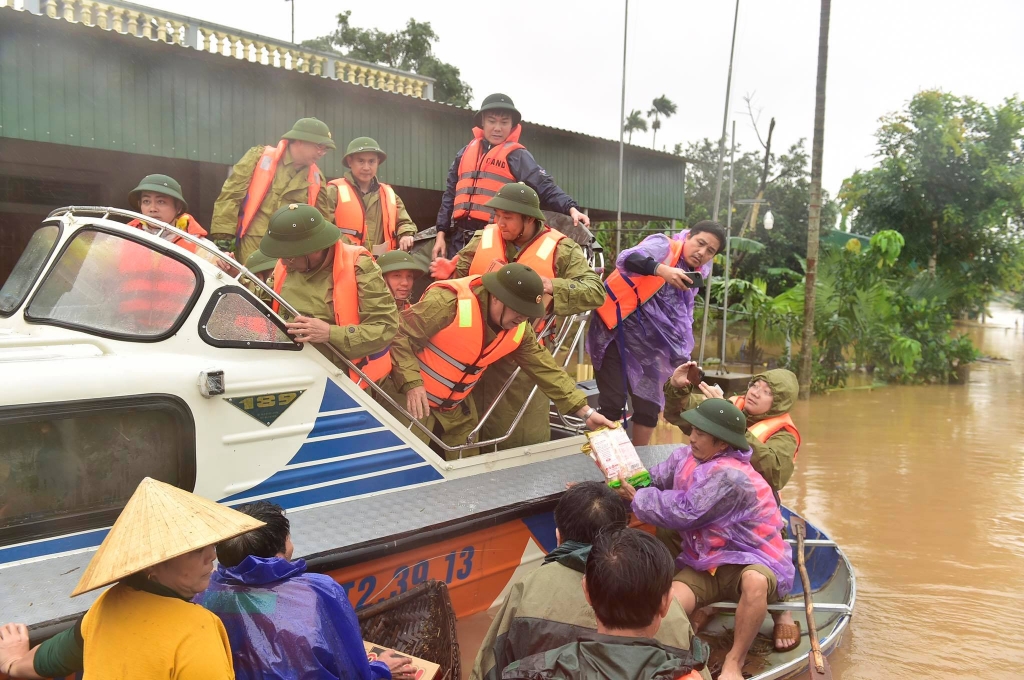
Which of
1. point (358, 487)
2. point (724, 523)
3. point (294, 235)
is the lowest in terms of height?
point (724, 523)

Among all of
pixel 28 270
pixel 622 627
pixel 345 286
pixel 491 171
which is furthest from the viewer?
pixel 491 171

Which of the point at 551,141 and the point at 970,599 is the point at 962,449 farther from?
the point at 551,141

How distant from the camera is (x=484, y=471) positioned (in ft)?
13.5

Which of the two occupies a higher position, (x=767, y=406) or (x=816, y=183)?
(x=816, y=183)

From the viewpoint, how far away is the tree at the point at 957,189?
17422 millimetres

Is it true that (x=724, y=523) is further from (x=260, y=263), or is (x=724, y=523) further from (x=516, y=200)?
(x=260, y=263)

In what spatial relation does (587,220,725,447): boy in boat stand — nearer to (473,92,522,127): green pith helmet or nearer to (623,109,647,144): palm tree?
(473,92,522,127): green pith helmet

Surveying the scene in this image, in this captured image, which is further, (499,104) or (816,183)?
(816,183)

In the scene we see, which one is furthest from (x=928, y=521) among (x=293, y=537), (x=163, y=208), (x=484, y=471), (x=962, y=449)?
(x=163, y=208)

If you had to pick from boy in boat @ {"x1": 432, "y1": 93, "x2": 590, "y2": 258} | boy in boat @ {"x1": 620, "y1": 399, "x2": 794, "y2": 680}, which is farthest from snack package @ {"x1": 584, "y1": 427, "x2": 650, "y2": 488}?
boy in boat @ {"x1": 432, "y1": 93, "x2": 590, "y2": 258}

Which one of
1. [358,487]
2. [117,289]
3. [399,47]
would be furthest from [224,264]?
[399,47]

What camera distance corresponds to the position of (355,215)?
535cm

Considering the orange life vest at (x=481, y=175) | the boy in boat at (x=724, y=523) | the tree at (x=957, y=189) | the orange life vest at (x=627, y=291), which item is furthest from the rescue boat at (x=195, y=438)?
the tree at (x=957, y=189)

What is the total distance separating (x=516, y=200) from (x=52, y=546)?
295 cm
